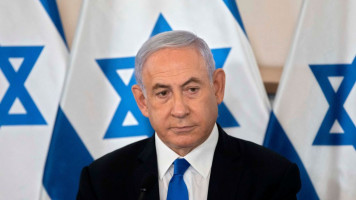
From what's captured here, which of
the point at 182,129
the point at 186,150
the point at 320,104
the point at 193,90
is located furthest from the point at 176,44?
the point at 320,104

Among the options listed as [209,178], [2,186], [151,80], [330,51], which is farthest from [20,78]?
[330,51]

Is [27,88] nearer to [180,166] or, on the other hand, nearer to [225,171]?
[180,166]

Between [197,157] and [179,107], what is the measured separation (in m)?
0.25

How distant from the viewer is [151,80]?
1871mm

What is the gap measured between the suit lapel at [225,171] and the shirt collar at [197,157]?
31 millimetres

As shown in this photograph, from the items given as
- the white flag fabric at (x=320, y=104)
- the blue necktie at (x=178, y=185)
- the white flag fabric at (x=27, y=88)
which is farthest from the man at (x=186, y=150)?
the white flag fabric at (x=27, y=88)

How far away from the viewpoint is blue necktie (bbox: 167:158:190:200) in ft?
6.14

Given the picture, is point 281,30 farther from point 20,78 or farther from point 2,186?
point 2,186

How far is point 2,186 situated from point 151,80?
123 cm

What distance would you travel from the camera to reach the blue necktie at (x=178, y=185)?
1870 millimetres

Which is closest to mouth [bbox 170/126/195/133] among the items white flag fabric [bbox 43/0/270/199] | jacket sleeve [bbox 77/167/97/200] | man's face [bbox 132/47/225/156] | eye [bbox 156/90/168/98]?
man's face [bbox 132/47/225/156]

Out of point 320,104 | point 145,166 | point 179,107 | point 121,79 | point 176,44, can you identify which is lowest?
point 145,166

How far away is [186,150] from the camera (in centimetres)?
197

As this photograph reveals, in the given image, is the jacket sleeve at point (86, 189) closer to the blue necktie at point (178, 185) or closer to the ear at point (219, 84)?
the blue necktie at point (178, 185)
